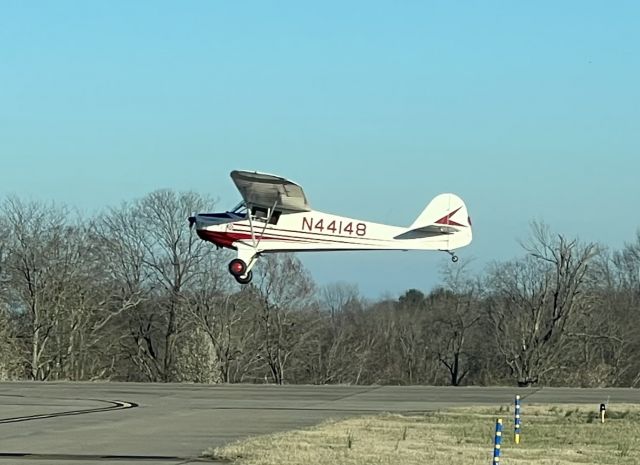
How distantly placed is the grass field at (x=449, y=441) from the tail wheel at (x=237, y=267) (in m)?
8.42

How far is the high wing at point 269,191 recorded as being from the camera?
99.0 feet

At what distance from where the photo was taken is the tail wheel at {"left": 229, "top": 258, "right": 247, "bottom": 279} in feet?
103

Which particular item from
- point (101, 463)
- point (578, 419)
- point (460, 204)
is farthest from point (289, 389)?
point (101, 463)

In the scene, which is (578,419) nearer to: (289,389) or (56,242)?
(289,389)

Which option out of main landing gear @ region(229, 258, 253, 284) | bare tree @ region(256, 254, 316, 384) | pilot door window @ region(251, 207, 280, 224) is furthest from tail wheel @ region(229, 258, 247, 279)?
bare tree @ region(256, 254, 316, 384)

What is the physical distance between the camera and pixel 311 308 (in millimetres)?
71562

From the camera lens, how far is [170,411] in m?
26.2

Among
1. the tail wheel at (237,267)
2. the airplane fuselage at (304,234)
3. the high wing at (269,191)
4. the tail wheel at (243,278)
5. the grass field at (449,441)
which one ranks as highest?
the high wing at (269,191)

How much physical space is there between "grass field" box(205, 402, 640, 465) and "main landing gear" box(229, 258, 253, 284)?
8.35m

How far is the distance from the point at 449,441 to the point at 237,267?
44.7 ft

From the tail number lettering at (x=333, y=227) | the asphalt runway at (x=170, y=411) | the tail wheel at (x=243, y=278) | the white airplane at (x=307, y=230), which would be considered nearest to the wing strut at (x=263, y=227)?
the white airplane at (x=307, y=230)

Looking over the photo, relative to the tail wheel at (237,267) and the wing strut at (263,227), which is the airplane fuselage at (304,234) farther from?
the tail wheel at (237,267)

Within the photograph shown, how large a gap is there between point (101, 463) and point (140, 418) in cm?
852

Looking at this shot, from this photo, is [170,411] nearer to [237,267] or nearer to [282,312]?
[237,267]
